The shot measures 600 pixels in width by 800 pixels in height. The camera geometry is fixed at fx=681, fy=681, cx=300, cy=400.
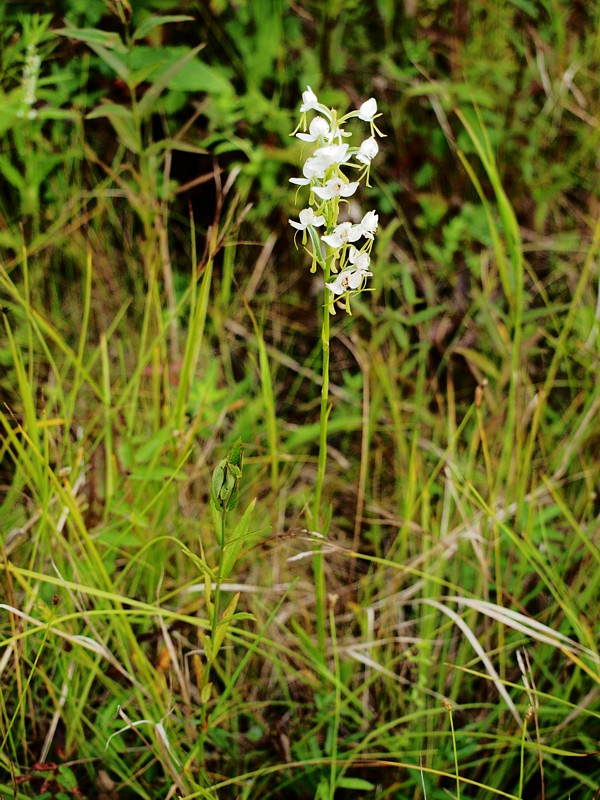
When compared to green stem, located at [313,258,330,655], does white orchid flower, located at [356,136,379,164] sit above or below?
above

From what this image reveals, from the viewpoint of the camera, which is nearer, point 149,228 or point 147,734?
point 147,734

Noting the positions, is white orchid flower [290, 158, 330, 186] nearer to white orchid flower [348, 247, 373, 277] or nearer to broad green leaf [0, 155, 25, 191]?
white orchid flower [348, 247, 373, 277]

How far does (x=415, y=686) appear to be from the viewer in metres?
1.26

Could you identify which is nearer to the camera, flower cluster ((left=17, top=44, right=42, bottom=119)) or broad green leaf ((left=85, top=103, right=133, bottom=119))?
broad green leaf ((left=85, top=103, right=133, bottom=119))

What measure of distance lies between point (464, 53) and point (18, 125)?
1.37m

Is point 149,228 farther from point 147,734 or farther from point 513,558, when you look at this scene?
point 513,558

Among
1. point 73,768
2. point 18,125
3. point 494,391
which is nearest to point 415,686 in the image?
point 73,768

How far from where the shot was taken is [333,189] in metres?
0.88

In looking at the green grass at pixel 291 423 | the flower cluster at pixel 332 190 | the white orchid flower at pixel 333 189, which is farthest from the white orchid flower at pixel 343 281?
the green grass at pixel 291 423

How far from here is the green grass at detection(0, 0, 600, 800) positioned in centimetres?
121

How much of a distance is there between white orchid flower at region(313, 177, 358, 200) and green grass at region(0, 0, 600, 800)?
0.31 metres

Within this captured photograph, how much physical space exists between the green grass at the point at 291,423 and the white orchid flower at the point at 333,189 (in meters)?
0.31

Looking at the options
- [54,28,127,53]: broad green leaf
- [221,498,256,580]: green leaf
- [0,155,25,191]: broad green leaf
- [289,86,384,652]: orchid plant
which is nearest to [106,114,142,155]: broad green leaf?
[54,28,127,53]: broad green leaf

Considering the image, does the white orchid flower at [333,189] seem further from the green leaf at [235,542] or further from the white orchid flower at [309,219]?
the green leaf at [235,542]
